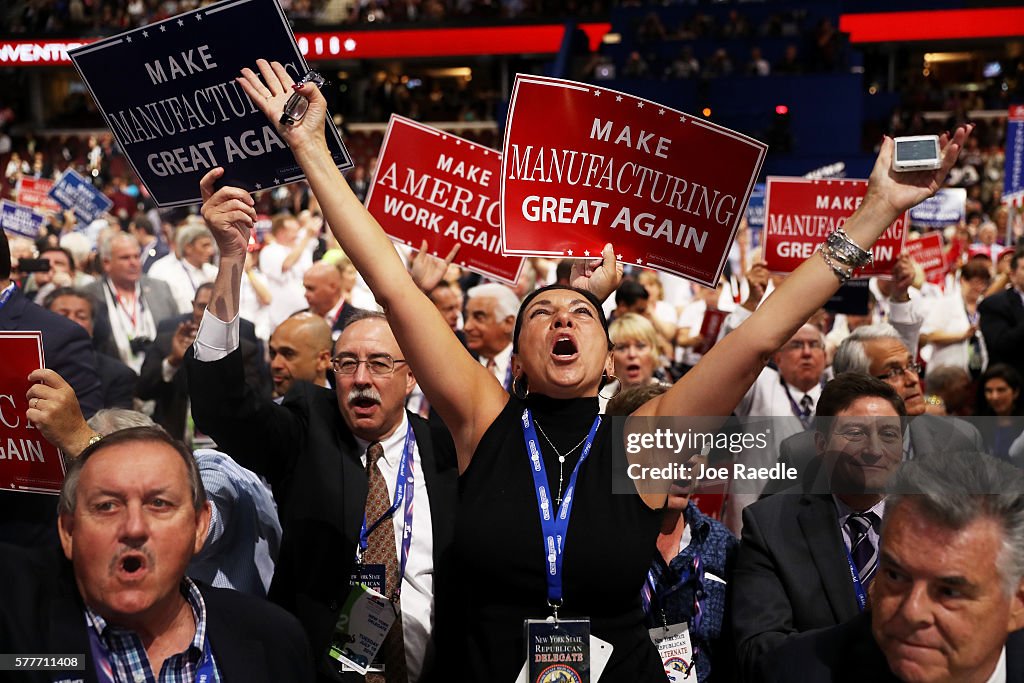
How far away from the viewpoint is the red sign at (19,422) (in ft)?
9.43

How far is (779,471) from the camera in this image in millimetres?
2854

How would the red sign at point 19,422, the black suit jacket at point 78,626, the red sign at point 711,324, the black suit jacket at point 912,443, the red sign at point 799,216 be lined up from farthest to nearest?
the red sign at point 711,324, the red sign at point 799,216, the red sign at point 19,422, the black suit jacket at point 912,443, the black suit jacket at point 78,626

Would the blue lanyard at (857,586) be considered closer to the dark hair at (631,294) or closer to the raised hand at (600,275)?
the raised hand at (600,275)

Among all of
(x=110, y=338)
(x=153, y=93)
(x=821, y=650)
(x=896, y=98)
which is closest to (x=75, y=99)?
(x=896, y=98)

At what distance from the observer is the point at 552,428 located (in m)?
2.49

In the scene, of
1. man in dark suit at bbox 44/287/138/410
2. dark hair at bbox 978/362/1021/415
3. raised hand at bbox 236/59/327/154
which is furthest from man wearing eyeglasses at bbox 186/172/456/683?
dark hair at bbox 978/362/1021/415

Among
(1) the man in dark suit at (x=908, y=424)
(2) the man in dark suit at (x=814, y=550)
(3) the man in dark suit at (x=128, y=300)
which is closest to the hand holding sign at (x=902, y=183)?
(1) the man in dark suit at (x=908, y=424)

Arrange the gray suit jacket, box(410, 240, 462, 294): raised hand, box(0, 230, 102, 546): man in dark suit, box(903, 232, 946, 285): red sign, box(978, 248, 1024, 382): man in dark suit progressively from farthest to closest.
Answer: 1. box(903, 232, 946, 285): red sign
2. the gray suit jacket
3. box(978, 248, 1024, 382): man in dark suit
4. box(0, 230, 102, 546): man in dark suit
5. box(410, 240, 462, 294): raised hand

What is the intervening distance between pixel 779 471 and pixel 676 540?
12.9 inches

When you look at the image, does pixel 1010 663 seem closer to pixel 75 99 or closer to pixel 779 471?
pixel 779 471

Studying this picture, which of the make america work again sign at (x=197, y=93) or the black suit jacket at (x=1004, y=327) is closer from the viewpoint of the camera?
the make america work again sign at (x=197, y=93)

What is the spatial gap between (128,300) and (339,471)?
4923 millimetres

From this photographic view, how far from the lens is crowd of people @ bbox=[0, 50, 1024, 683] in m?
1.98

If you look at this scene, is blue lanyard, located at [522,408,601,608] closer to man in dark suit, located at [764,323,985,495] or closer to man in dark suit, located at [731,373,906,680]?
man in dark suit, located at [731,373,906,680]
